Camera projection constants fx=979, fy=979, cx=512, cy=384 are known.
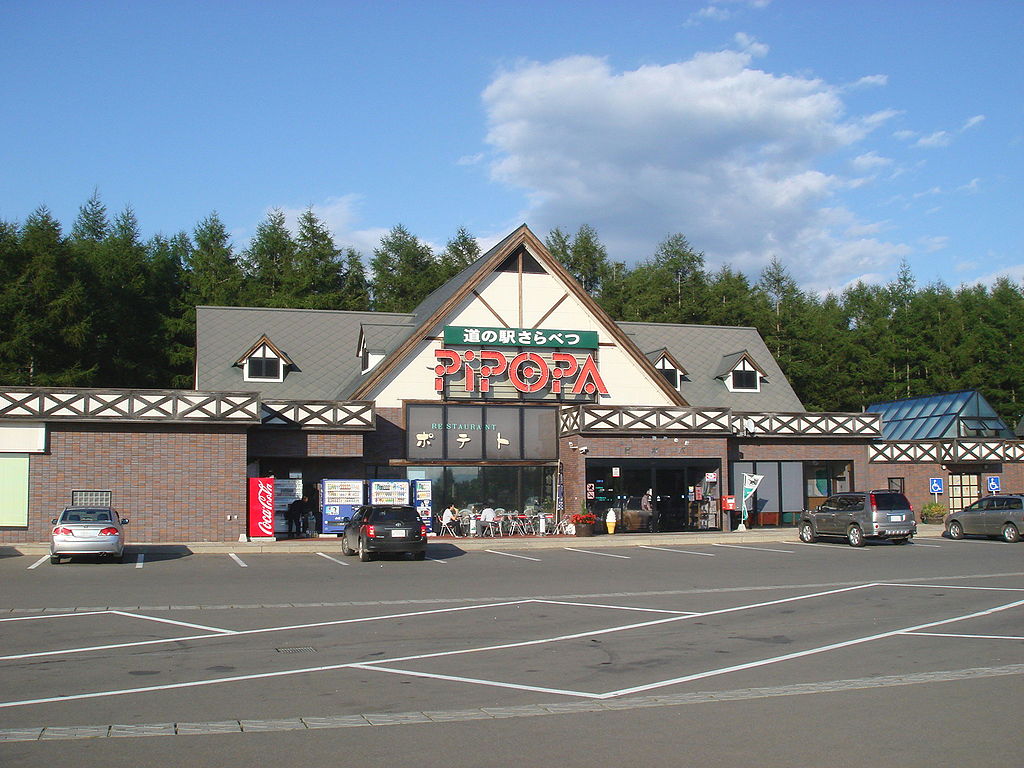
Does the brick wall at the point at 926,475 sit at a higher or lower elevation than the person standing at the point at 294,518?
higher

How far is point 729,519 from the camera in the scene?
38719mm

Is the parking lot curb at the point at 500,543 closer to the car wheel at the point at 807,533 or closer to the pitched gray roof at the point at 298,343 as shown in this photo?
the car wheel at the point at 807,533

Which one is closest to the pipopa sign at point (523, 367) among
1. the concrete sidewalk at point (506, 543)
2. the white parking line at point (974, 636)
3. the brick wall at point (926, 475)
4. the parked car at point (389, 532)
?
the concrete sidewalk at point (506, 543)

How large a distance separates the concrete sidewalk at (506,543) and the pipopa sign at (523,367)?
6.52 meters

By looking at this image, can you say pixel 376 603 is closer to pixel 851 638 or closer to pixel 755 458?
pixel 851 638

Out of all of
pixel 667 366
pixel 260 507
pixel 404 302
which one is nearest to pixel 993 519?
pixel 667 366

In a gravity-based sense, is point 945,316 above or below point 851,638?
above

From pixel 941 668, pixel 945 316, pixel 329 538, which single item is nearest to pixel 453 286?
pixel 329 538

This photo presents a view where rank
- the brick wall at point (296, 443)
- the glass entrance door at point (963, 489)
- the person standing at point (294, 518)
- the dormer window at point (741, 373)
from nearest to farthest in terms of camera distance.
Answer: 1. the person standing at point (294, 518)
2. the brick wall at point (296, 443)
3. the glass entrance door at point (963, 489)
4. the dormer window at point (741, 373)

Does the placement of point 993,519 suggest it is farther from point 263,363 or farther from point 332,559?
point 263,363

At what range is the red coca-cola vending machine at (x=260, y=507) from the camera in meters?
32.3

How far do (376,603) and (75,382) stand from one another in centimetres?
3905

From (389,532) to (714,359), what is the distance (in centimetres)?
2606

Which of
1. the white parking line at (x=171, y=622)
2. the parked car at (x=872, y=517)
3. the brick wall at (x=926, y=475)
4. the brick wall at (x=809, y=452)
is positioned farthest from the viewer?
the brick wall at (x=926, y=475)
